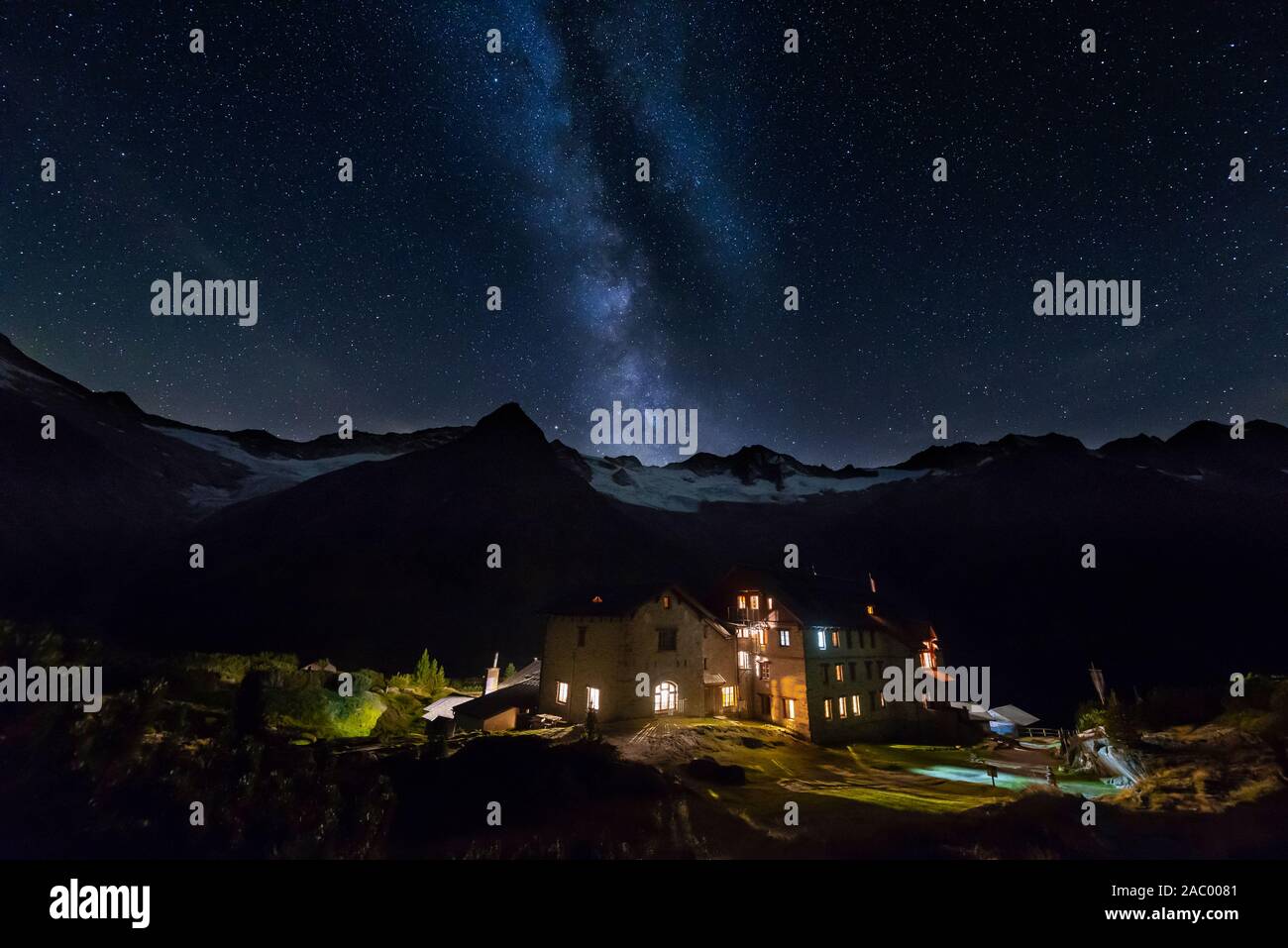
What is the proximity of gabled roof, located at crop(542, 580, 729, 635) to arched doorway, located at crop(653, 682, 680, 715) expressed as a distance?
5.98 m

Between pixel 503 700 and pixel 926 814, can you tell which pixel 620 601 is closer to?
pixel 503 700

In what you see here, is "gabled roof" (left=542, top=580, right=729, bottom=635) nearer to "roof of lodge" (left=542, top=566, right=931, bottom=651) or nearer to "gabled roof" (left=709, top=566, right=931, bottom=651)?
"roof of lodge" (left=542, top=566, right=931, bottom=651)

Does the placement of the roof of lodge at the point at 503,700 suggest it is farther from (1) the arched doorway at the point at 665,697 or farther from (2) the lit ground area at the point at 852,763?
(1) the arched doorway at the point at 665,697

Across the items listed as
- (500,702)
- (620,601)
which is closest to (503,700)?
(500,702)

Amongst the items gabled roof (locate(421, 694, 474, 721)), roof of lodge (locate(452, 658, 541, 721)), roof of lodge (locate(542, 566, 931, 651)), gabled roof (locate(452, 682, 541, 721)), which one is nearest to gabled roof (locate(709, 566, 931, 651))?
roof of lodge (locate(542, 566, 931, 651))

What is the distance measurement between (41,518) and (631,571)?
141635 millimetres

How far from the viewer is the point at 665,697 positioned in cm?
3981

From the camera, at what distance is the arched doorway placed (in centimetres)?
3944

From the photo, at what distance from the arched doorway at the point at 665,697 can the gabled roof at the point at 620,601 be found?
5979 millimetres

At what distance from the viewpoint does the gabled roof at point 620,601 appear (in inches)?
1572

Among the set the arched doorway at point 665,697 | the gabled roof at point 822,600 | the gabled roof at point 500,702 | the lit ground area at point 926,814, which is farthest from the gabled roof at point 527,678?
the lit ground area at point 926,814

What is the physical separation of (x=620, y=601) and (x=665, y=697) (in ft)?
25.6
